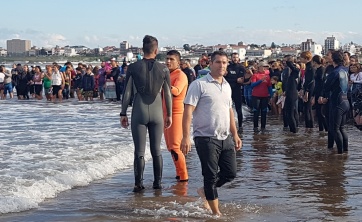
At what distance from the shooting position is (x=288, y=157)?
1104 cm

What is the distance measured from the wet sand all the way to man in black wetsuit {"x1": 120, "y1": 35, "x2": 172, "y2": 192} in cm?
67

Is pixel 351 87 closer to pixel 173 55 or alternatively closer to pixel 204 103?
pixel 173 55

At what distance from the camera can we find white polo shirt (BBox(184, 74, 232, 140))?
21.2 ft

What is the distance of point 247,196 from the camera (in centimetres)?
780

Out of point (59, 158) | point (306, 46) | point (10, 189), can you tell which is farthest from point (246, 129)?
point (306, 46)

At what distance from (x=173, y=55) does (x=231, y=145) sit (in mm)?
2377

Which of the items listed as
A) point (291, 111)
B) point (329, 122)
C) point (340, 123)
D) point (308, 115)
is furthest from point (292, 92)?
point (340, 123)

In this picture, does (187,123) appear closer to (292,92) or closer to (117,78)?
(292,92)

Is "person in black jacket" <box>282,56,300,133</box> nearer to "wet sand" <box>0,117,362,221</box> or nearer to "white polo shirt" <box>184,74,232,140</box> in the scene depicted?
"wet sand" <box>0,117,362,221</box>

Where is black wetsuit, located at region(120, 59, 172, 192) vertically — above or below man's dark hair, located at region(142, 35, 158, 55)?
below

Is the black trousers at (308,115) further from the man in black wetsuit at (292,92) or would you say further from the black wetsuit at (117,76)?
the black wetsuit at (117,76)

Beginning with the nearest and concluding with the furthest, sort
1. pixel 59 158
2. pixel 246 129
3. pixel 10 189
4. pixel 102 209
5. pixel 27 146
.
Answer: pixel 102 209, pixel 10 189, pixel 59 158, pixel 27 146, pixel 246 129

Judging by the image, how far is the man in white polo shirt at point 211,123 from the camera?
6461mm

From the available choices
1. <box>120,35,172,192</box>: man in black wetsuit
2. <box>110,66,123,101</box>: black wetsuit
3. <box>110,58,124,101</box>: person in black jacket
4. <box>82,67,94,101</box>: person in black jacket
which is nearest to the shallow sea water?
<box>120,35,172,192</box>: man in black wetsuit
